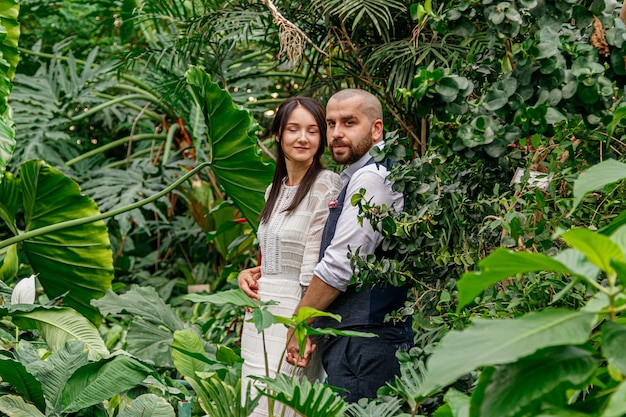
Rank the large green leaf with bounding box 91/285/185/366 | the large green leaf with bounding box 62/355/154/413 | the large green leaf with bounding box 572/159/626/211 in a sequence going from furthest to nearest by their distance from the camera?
1. the large green leaf with bounding box 91/285/185/366
2. the large green leaf with bounding box 62/355/154/413
3. the large green leaf with bounding box 572/159/626/211

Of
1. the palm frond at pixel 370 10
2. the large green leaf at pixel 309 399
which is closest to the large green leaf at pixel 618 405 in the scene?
the large green leaf at pixel 309 399

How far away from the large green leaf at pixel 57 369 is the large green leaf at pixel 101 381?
0.04 metres

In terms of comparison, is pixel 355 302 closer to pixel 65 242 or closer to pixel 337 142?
pixel 337 142

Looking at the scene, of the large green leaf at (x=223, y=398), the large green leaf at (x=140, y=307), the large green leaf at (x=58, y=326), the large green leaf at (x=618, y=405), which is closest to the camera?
the large green leaf at (x=618, y=405)

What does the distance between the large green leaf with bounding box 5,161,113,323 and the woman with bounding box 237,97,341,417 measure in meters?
1.55

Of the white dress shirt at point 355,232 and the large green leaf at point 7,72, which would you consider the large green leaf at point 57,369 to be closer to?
the white dress shirt at point 355,232

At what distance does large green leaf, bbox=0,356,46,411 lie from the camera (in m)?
2.50

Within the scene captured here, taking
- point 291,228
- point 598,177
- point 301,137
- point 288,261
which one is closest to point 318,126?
point 301,137

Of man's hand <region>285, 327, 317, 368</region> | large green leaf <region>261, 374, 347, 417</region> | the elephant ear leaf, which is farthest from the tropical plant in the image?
the elephant ear leaf

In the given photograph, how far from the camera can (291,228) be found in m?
2.76

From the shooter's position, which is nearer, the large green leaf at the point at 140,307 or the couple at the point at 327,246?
the couple at the point at 327,246

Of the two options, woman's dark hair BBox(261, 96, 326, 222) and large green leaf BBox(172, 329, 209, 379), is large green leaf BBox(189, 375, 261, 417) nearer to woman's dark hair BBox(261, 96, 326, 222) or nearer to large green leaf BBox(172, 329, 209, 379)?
large green leaf BBox(172, 329, 209, 379)

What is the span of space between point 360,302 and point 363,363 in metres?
0.18

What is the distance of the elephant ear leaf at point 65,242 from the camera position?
4082mm
